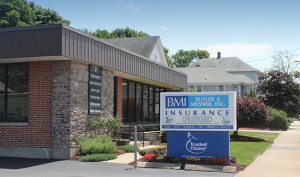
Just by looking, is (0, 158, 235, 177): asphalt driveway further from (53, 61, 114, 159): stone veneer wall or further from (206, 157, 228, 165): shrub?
(53, 61, 114, 159): stone veneer wall

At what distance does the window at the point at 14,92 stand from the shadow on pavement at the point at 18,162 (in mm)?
1578

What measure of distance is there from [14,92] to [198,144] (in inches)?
290

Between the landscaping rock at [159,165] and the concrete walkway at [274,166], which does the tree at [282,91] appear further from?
the landscaping rock at [159,165]

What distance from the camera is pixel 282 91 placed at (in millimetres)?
41125

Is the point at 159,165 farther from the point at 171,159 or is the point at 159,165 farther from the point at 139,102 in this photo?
the point at 139,102

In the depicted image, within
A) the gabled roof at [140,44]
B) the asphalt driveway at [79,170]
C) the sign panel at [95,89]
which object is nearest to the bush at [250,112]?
the sign panel at [95,89]

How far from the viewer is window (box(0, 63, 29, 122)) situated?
13898 millimetres

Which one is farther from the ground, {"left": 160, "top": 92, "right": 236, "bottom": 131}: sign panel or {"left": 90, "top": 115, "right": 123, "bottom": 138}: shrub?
{"left": 160, "top": 92, "right": 236, "bottom": 131}: sign panel

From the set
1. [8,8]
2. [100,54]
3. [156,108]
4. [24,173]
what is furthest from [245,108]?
[8,8]

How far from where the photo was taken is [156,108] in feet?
87.1

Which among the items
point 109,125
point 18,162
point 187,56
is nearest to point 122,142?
point 109,125

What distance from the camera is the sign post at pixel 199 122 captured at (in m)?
11.7

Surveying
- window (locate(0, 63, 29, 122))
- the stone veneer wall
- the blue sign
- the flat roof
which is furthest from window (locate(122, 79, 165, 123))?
the blue sign

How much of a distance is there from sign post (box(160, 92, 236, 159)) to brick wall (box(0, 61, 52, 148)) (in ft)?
14.1
